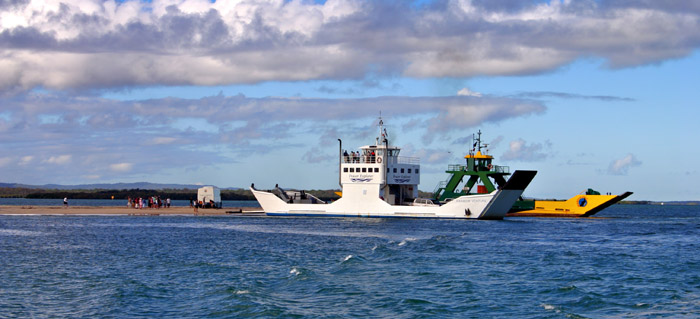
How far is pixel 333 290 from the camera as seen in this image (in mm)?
22453

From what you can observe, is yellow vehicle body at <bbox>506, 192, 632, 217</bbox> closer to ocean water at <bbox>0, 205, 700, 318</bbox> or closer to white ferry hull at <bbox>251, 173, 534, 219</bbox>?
white ferry hull at <bbox>251, 173, 534, 219</bbox>

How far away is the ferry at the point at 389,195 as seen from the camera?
58.7 m

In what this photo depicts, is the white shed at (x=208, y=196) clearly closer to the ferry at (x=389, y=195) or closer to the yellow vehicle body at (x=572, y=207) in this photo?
the ferry at (x=389, y=195)

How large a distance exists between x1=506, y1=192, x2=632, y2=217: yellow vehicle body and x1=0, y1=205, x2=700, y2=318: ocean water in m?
28.4

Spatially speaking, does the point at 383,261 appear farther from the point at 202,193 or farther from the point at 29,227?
the point at 202,193

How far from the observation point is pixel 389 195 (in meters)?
62.1

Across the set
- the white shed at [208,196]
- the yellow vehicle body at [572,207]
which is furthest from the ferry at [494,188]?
the white shed at [208,196]

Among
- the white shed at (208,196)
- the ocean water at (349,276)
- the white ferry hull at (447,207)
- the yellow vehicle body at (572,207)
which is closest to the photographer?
the ocean water at (349,276)

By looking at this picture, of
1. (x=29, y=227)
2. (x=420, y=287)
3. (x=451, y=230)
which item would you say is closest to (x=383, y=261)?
(x=420, y=287)

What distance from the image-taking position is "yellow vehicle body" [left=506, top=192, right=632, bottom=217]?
2822 inches

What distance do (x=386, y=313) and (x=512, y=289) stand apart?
5.49 meters

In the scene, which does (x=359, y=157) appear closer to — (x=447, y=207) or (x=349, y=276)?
(x=447, y=207)

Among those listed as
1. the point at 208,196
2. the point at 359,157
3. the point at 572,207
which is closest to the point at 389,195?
the point at 359,157

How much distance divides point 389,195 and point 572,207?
22416 mm
